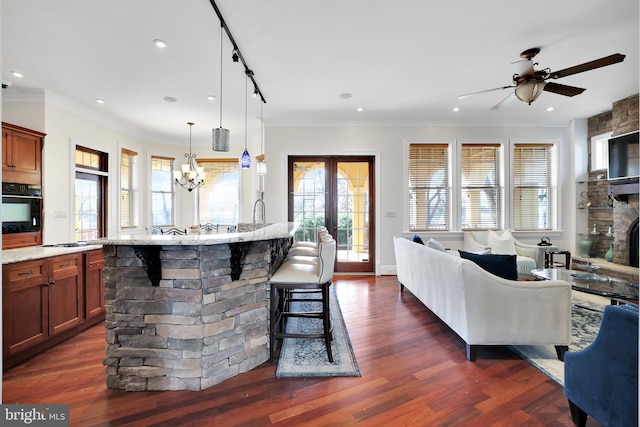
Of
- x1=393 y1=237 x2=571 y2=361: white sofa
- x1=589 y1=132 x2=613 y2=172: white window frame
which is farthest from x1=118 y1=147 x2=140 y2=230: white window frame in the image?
x1=589 y1=132 x2=613 y2=172: white window frame

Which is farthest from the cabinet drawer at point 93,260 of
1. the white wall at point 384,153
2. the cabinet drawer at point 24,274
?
the white wall at point 384,153

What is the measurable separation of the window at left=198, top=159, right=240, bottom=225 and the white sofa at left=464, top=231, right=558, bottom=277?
15.6 ft

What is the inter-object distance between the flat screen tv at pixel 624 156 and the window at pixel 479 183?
5.04 ft

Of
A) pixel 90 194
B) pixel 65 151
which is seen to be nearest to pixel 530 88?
pixel 65 151

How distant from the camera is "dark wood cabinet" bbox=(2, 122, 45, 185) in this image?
3508mm

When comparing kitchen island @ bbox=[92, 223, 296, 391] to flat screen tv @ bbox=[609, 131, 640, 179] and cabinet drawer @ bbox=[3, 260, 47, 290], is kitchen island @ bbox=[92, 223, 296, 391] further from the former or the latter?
flat screen tv @ bbox=[609, 131, 640, 179]

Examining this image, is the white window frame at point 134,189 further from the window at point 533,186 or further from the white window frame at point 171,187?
the window at point 533,186

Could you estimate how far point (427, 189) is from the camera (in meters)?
5.72

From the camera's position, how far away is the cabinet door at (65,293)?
2943 mm

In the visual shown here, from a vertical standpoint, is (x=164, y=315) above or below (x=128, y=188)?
below

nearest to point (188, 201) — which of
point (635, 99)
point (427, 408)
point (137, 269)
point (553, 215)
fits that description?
point (137, 269)

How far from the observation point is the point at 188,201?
22.7ft

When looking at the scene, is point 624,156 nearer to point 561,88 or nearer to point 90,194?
point 561,88

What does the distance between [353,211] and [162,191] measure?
415cm
